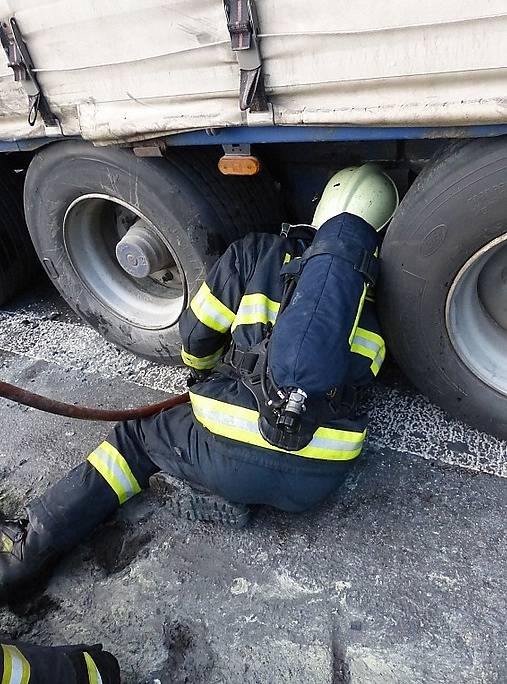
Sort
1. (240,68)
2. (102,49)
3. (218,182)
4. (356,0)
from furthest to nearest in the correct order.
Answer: (218,182)
(102,49)
(240,68)
(356,0)

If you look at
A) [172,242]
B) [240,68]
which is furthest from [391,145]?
[172,242]

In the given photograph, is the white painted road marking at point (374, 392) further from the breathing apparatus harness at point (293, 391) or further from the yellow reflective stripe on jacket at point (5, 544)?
the yellow reflective stripe on jacket at point (5, 544)

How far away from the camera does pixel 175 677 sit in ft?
5.95

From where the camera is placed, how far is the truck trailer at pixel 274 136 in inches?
63.6

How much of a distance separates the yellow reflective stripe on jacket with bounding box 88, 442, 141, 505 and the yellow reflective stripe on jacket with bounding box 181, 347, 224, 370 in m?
0.47

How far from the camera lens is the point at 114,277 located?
3.01 metres

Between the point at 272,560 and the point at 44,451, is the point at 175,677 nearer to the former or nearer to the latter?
the point at 272,560

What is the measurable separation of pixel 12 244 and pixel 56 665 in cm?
242

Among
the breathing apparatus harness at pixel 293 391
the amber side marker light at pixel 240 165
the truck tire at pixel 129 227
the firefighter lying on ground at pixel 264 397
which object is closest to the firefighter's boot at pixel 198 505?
the firefighter lying on ground at pixel 264 397

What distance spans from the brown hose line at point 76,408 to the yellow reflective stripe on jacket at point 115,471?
0.19 meters

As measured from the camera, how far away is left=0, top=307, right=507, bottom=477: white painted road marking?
2.32 meters

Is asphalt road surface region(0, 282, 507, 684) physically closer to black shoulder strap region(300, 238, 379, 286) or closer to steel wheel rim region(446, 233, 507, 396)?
steel wheel rim region(446, 233, 507, 396)

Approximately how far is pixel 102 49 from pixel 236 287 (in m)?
0.93

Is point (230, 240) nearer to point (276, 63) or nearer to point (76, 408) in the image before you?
point (276, 63)
